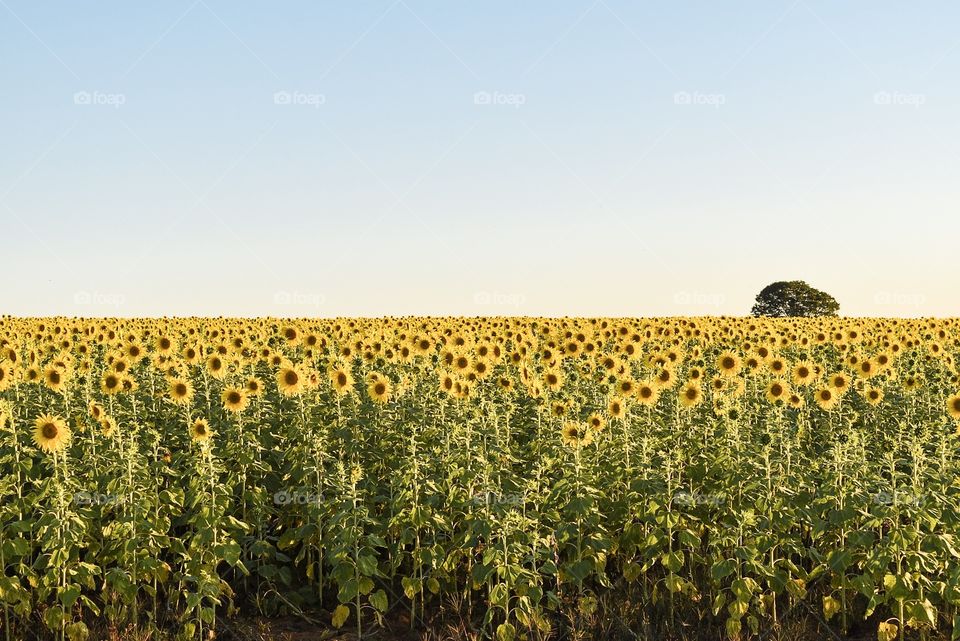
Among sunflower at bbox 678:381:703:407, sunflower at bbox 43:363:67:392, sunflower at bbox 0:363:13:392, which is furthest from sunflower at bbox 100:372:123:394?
sunflower at bbox 678:381:703:407

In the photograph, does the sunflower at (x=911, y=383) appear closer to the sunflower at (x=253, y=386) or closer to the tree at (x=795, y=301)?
the sunflower at (x=253, y=386)

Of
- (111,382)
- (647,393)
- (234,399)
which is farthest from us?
(111,382)

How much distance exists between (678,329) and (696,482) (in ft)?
48.6

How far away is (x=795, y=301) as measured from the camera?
267ft

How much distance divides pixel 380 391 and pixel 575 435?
3.28m

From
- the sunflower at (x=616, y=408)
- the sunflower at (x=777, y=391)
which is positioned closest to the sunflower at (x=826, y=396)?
the sunflower at (x=777, y=391)

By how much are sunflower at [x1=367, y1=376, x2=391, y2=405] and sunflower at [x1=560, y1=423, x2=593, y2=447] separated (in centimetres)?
292

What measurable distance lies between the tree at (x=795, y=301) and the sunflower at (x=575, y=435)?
7493cm

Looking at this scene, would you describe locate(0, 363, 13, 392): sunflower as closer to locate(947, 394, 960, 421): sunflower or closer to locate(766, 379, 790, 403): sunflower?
locate(766, 379, 790, 403): sunflower

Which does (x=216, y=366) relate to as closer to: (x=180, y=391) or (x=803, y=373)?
(x=180, y=391)

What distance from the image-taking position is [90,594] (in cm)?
950

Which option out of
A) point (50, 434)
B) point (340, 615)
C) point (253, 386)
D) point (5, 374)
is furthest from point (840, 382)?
point (5, 374)

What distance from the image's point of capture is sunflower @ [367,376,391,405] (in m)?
11.7

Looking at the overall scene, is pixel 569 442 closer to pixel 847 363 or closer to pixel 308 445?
pixel 308 445
